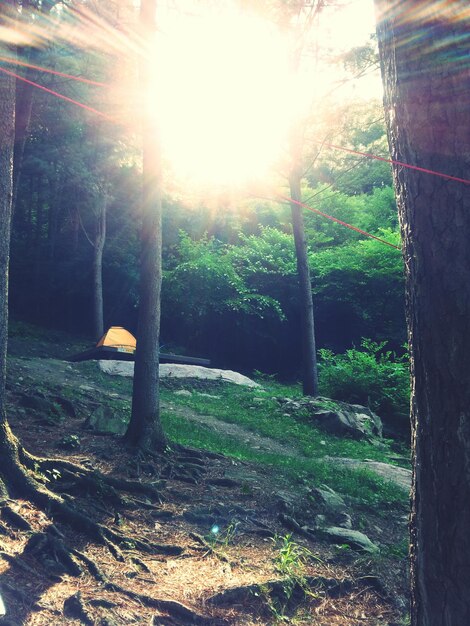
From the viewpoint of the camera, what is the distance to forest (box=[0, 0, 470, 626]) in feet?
7.53

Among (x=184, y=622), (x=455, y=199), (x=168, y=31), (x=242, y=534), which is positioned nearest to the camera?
(x=455, y=199)

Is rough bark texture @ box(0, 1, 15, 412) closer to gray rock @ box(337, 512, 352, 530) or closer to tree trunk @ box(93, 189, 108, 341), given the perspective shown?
gray rock @ box(337, 512, 352, 530)

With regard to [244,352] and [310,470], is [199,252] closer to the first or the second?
[244,352]

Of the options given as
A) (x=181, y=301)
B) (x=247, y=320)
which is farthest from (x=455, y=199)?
(x=181, y=301)

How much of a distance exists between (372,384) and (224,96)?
6694mm

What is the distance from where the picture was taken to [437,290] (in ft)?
7.38

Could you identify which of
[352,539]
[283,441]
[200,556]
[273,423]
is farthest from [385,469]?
[200,556]

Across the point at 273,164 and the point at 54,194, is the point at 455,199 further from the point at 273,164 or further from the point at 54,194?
the point at 54,194

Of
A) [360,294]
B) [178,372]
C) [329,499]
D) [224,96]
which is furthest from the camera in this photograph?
[360,294]

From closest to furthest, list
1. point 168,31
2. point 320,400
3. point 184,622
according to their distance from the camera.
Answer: point 184,622, point 168,31, point 320,400

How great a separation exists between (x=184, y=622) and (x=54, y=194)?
21921 millimetres

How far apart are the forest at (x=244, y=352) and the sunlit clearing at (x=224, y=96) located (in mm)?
59

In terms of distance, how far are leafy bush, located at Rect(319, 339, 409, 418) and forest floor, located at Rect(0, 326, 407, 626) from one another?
6.10 meters

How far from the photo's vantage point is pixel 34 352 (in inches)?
658
